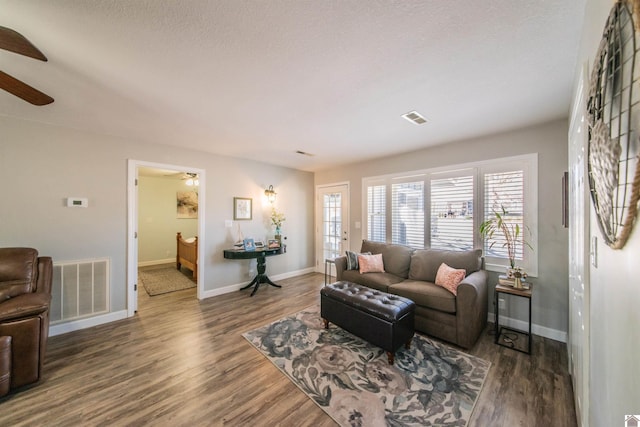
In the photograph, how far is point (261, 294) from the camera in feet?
13.6

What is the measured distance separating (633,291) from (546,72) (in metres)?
1.98

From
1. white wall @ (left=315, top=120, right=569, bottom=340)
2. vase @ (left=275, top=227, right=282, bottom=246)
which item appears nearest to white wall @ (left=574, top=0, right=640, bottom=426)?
white wall @ (left=315, top=120, right=569, bottom=340)

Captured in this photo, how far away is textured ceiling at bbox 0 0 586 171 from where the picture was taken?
128 cm

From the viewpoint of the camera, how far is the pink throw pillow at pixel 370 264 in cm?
363

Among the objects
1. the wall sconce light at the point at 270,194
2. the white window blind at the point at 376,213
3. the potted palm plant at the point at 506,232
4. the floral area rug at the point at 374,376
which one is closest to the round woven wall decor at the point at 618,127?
the floral area rug at the point at 374,376

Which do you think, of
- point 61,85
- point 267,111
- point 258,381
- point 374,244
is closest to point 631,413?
point 258,381

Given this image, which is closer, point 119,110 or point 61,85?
point 61,85

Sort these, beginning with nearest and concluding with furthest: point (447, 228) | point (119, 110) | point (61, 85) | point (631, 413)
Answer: point (631, 413), point (61, 85), point (119, 110), point (447, 228)

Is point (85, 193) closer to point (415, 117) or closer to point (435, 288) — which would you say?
point (415, 117)

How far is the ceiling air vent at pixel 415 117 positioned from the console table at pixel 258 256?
10.5ft

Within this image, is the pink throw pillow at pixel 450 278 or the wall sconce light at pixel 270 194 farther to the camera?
the wall sconce light at pixel 270 194

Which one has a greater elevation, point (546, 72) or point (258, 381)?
point (546, 72)

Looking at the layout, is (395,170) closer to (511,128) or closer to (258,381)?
(511,128)

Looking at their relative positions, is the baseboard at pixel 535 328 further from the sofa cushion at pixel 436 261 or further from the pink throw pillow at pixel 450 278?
the pink throw pillow at pixel 450 278
